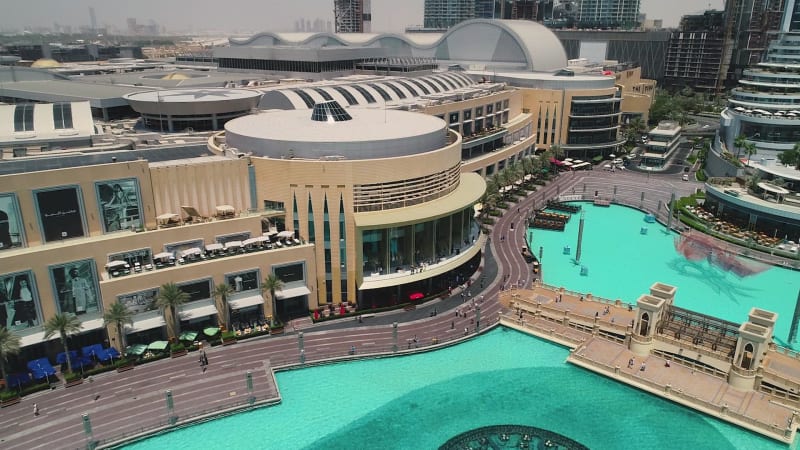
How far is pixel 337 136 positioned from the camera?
76.9m

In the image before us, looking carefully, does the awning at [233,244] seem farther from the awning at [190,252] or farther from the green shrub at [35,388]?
the green shrub at [35,388]

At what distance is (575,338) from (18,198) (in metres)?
61.5

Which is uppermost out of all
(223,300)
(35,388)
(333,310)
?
(223,300)

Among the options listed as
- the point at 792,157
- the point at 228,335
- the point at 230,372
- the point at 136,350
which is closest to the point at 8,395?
the point at 136,350

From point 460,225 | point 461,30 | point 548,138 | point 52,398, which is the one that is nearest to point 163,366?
point 52,398

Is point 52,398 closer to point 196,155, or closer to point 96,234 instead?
point 96,234

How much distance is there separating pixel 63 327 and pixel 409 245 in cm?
3986

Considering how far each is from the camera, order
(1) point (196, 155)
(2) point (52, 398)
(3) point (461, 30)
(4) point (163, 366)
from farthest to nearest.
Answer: (3) point (461, 30) < (1) point (196, 155) < (4) point (163, 366) < (2) point (52, 398)

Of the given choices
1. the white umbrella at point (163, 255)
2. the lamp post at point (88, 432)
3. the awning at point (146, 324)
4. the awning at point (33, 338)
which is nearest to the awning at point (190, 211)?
the white umbrella at point (163, 255)

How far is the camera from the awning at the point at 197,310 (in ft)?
208

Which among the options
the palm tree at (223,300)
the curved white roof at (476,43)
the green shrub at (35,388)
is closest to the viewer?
the green shrub at (35,388)

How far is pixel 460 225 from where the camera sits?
8162cm

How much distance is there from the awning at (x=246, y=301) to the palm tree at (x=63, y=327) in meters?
15.5

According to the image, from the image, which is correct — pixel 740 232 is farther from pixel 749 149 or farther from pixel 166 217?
pixel 166 217
